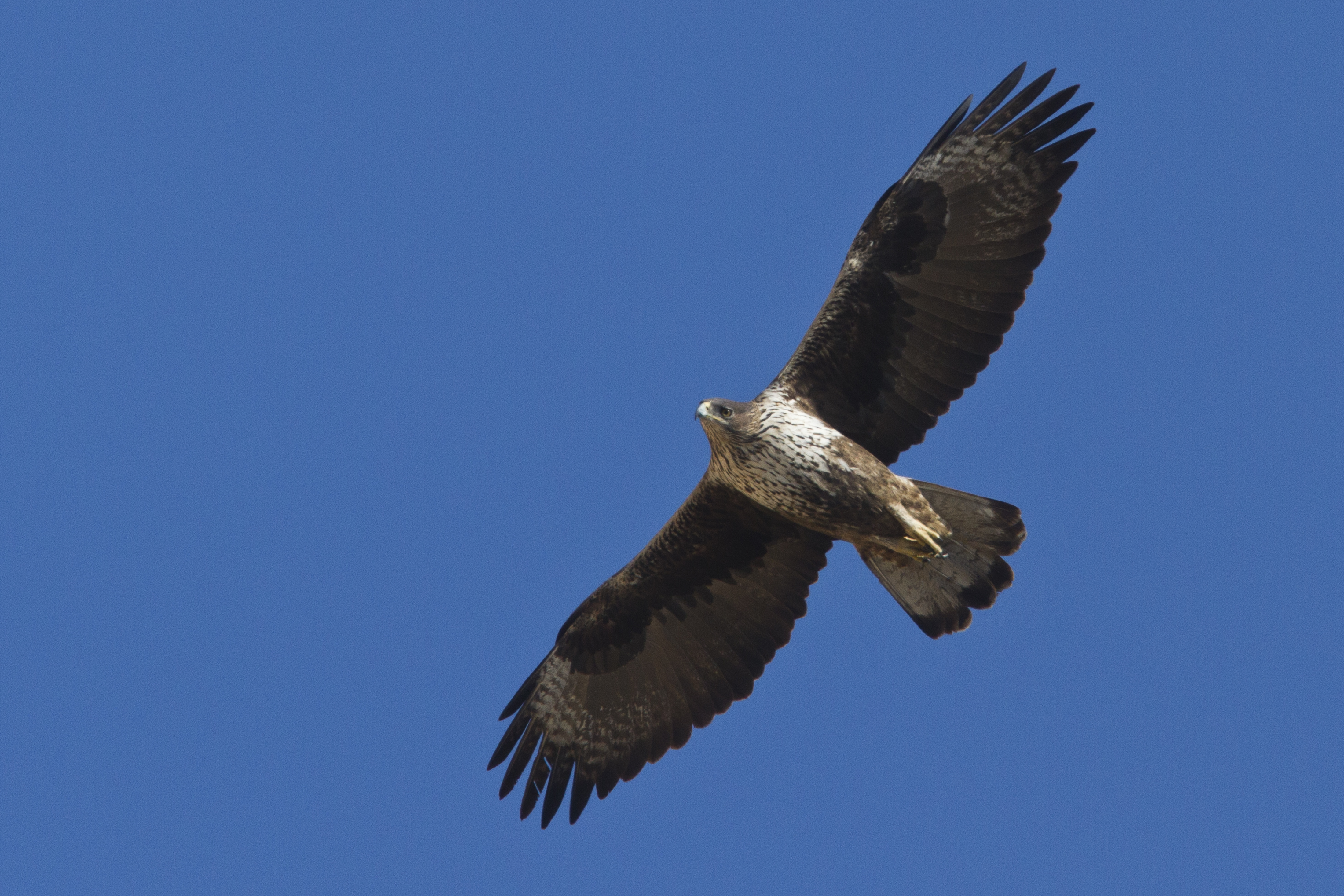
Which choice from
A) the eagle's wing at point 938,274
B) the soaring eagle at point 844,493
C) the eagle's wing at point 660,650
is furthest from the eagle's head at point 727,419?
the eagle's wing at point 660,650

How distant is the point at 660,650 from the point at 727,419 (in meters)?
2.31

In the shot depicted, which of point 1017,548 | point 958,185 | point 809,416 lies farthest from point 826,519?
point 958,185

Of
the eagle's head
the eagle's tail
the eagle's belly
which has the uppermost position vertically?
the eagle's head

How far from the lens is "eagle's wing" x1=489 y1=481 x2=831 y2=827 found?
1190 cm

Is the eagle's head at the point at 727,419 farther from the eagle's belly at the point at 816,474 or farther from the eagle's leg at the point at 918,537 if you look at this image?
the eagle's leg at the point at 918,537

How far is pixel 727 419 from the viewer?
35.0ft

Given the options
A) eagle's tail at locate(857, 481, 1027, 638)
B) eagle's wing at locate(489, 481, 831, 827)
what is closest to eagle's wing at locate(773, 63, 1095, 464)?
eagle's tail at locate(857, 481, 1027, 638)

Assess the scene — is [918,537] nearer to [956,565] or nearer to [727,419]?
[956,565]

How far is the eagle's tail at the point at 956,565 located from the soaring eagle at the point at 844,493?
0.01m

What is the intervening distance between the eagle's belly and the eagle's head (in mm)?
76

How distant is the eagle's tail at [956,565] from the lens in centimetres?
1111

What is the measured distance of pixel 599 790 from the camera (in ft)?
39.6

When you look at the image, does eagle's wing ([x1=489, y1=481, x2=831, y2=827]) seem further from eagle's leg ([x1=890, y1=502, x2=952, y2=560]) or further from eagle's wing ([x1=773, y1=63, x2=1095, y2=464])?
eagle's wing ([x1=773, y1=63, x2=1095, y2=464])

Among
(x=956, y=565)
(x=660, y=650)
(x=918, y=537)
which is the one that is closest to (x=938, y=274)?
(x=918, y=537)
